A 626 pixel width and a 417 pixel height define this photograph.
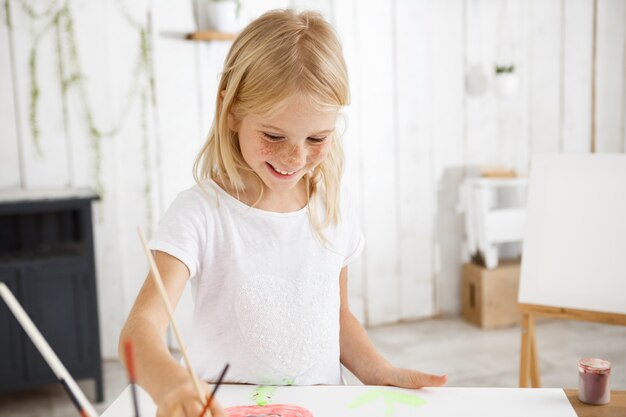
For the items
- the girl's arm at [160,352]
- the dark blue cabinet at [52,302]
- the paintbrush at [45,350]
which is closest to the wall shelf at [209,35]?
the dark blue cabinet at [52,302]

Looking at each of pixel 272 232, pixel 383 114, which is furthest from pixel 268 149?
pixel 383 114

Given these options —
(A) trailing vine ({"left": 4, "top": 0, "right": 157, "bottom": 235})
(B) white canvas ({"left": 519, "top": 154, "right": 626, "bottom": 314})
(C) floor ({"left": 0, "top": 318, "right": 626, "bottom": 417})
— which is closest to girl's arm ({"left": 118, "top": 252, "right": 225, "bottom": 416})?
(B) white canvas ({"left": 519, "top": 154, "right": 626, "bottom": 314})

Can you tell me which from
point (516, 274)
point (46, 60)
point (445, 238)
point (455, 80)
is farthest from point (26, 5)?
point (516, 274)

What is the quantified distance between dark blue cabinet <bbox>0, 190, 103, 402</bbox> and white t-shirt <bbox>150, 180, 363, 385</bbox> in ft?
4.74

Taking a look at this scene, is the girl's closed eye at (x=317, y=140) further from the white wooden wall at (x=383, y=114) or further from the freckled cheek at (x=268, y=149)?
the white wooden wall at (x=383, y=114)

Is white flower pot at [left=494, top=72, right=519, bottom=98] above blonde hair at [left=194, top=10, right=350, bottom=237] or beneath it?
above

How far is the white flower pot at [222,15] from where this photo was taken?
8.95 feet

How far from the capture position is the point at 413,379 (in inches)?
37.6

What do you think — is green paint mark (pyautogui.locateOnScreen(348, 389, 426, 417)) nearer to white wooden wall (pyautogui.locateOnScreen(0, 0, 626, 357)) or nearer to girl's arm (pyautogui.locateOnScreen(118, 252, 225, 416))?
girl's arm (pyautogui.locateOnScreen(118, 252, 225, 416))

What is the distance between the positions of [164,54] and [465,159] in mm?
1569

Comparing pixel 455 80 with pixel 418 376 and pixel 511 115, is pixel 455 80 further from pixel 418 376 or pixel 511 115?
pixel 418 376

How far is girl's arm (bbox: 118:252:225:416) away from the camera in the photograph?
662mm

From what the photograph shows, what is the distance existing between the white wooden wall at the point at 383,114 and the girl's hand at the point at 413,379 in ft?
6.67

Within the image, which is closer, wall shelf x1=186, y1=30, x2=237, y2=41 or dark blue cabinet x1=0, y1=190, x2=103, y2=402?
dark blue cabinet x1=0, y1=190, x2=103, y2=402
